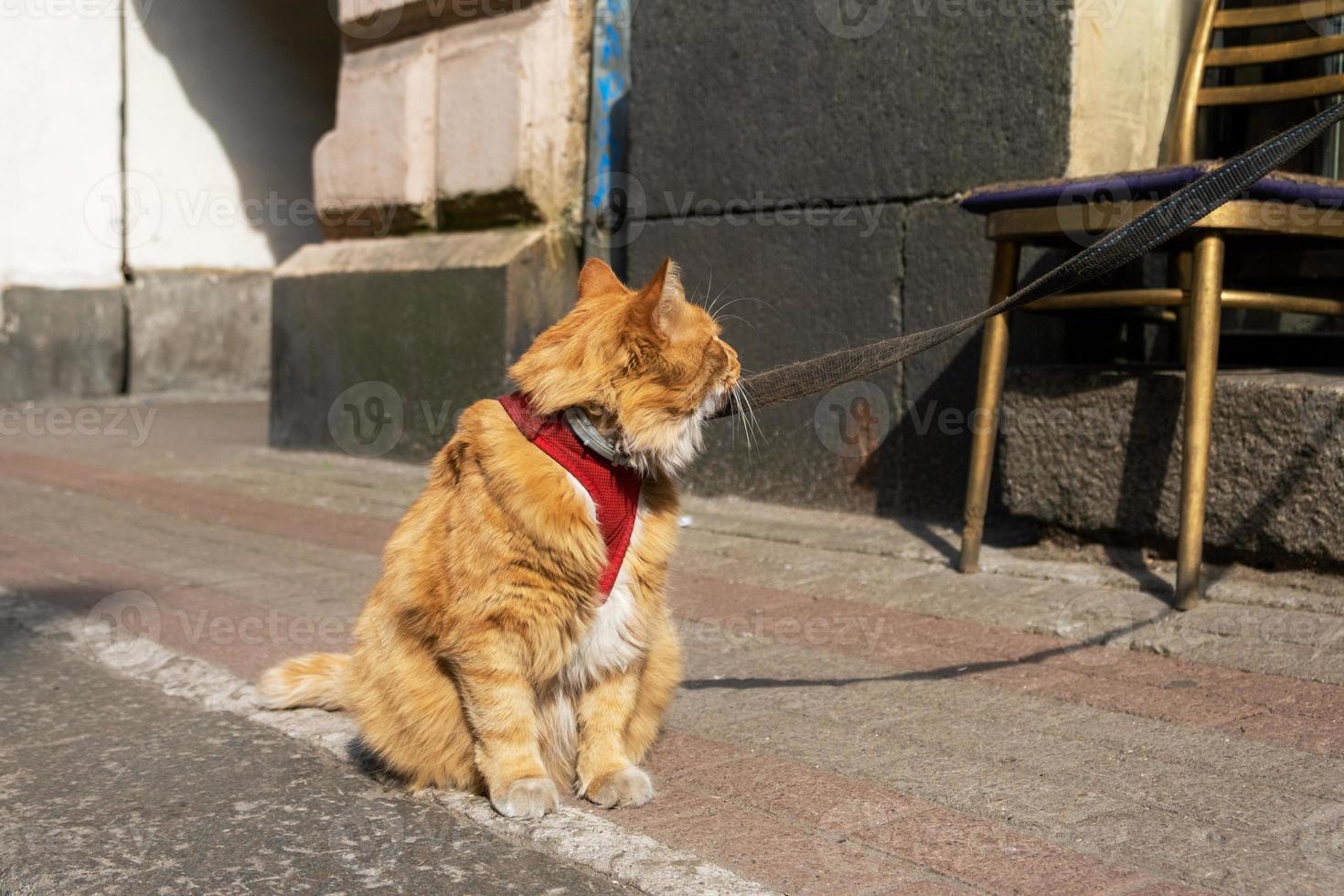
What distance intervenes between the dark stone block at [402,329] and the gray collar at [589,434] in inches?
159

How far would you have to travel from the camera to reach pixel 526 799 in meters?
2.46

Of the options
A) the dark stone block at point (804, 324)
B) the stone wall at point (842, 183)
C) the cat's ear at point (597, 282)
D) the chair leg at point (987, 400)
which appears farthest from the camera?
the dark stone block at point (804, 324)

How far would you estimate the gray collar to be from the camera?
2508 millimetres

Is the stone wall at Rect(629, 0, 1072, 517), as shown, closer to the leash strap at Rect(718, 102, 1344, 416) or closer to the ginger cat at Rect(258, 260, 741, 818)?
the leash strap at Rect(718, 102, 1344, 416)

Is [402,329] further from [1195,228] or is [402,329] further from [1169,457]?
[1195,228]

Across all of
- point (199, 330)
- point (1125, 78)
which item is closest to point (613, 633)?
point (1125, 78)

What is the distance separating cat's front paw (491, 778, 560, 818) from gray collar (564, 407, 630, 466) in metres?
0.66

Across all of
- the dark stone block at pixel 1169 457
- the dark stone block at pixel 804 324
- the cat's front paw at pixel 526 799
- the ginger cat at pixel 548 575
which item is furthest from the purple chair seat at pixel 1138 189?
the cat's front paw at pixel 526 799

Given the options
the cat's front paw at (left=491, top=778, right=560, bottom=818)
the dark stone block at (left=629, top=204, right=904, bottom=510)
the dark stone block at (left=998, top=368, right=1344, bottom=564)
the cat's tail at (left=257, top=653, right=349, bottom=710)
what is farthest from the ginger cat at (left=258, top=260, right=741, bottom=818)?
the dark stone block at (left=629, top=204, right=904, bottom=510)

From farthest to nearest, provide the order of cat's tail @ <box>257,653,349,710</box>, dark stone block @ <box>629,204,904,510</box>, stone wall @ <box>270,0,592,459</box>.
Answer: stone wall @ <box>270,0,592,459</box> < dark stone block @ <box>629,204,904,510</box> < cat's tail @ <box>257,653,349,710</box>

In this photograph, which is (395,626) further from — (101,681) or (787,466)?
(787,466)

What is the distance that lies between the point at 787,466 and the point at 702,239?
3.84ft

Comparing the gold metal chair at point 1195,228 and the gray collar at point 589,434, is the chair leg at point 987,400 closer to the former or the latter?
the gold metal chair at point 1195,228

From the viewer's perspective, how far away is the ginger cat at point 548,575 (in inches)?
96.5
